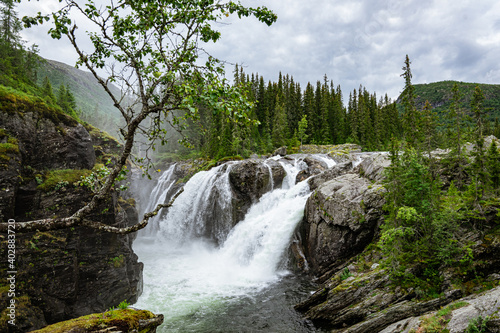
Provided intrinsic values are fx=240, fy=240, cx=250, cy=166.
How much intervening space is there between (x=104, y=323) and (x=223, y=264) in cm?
1649

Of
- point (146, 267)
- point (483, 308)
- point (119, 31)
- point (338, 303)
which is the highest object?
point (119, 31)

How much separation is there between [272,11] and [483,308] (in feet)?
34.2

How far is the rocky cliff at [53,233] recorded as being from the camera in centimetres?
1121

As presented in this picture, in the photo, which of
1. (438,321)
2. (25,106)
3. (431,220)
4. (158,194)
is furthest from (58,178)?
(158,194)

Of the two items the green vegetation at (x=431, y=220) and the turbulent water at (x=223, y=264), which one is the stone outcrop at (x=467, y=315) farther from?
the turbulent water at (x=223, y=264)

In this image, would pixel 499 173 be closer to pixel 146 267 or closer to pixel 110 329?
pixel 110 329

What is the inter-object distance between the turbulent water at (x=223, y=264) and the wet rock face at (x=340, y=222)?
2.04 metres

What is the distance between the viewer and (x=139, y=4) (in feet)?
15.6

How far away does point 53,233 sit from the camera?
12422 millimetres

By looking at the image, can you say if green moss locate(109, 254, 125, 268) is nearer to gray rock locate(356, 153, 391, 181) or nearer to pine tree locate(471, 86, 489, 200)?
gray rock locate(356, 153, 391, 181)

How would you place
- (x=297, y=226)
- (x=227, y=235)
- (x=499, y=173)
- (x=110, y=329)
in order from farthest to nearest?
1. (x=227, y=235)
2. (x=297, y=226)
3. (x=499, y=173)
4. (x=110, y=329)

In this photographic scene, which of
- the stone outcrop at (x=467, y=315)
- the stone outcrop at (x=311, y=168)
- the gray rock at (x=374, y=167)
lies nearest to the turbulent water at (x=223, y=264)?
the stone outcrop at (x=311, y=168)

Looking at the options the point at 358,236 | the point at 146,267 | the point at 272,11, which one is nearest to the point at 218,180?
the point at 146,267

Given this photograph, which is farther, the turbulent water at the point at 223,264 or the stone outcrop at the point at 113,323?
the turbulent water at the point at 223,264
